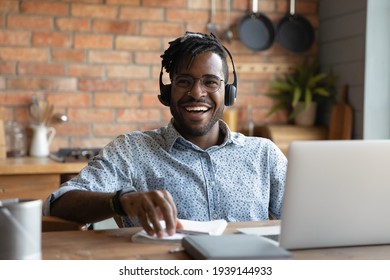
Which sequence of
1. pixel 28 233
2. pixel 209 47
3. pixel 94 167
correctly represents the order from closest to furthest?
pixel 28 233 < pixel 94 167 < pixel 209 47

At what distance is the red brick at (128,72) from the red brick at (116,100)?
4.3 inches

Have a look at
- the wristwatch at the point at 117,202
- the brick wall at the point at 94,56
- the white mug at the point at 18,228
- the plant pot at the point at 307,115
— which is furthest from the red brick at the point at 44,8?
the white mug at the point at 18,228

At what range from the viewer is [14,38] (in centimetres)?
346

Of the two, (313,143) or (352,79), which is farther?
(352,79)

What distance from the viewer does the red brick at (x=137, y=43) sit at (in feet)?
11.9

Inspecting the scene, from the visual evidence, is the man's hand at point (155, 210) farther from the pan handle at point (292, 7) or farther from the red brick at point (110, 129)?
the pan handle at point (292, 7)

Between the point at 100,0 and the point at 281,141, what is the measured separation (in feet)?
4.40

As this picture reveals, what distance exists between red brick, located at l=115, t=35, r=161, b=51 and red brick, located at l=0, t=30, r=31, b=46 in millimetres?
510

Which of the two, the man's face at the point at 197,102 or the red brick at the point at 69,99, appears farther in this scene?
the red brick at the point at 69,99

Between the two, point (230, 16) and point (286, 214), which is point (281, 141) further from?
point (286, 214)

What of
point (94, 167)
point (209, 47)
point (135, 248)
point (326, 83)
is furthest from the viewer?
point (326, 83)

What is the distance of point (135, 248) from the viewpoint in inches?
54.4

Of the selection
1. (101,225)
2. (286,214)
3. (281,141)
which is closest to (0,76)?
(101,225)

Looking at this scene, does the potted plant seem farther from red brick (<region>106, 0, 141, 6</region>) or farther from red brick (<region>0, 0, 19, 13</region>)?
red brick (<region>0, 0, 19, 13</region>)
